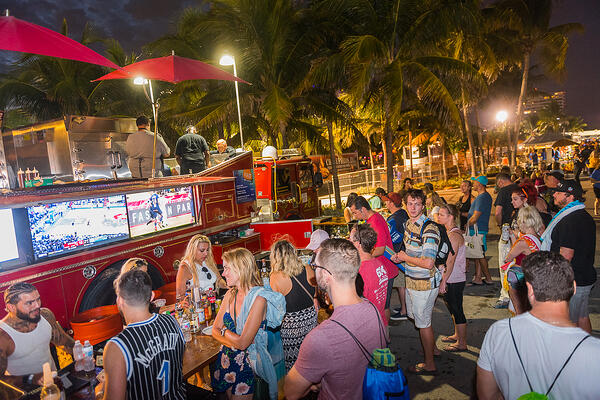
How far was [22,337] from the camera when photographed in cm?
355

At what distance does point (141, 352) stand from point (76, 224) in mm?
3431

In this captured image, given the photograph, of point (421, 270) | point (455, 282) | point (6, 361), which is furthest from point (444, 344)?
point (6, 361)

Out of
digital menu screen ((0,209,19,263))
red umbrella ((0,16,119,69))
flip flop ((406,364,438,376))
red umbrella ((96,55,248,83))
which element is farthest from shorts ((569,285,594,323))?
red umbrella ((96,55,248,83))

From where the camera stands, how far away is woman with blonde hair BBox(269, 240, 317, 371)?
3.76 m

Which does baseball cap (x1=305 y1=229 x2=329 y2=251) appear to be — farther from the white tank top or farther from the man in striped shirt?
the white tank top

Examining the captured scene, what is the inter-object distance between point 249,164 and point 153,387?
261 inches

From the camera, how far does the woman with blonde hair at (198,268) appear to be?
5.12 m

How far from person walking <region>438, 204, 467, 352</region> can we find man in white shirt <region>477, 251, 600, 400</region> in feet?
8.54

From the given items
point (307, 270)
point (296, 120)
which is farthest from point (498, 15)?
point (307, 270)

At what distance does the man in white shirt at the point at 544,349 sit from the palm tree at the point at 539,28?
90.5 feet

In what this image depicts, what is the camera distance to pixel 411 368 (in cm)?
486

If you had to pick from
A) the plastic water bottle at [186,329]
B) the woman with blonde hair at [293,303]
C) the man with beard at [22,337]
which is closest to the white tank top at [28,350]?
the man with beard at [22,337]

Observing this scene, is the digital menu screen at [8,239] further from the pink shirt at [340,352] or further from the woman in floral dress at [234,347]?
the pink shirt at [340,352]

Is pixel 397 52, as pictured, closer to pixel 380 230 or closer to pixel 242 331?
pixel 380 230
